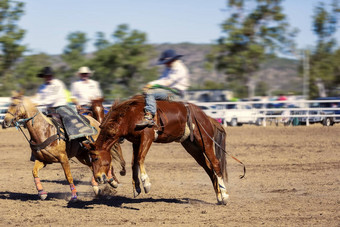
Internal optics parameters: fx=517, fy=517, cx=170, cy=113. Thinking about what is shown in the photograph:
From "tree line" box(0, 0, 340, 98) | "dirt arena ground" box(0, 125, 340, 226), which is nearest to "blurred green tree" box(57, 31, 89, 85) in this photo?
"tree line" box(0, 0, 340, 98)

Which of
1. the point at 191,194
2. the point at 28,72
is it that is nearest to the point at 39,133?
the point at 191,194

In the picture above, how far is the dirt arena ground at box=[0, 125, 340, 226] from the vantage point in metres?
7.34

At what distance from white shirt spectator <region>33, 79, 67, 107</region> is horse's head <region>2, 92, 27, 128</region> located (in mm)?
494

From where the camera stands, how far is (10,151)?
659 inches

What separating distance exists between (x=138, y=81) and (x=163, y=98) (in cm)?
4243

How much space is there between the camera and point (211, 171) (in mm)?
A: 9109

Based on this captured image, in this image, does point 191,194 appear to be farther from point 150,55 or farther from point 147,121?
point 150,55

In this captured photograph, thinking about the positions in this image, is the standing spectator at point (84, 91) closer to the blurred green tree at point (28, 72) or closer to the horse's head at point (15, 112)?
the horse's head at point (15, 112)

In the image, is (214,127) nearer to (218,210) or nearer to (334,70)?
(218,210)


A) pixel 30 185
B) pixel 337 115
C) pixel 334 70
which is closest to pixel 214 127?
pixel 30 185

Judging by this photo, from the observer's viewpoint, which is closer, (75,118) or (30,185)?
(75,118)

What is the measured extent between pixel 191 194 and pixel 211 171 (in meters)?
0.79

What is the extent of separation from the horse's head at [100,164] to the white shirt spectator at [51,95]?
68.1 inches

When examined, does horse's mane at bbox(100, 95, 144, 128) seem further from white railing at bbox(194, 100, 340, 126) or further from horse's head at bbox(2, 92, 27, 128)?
white railing at bbox(194, 100, 340, 126)
